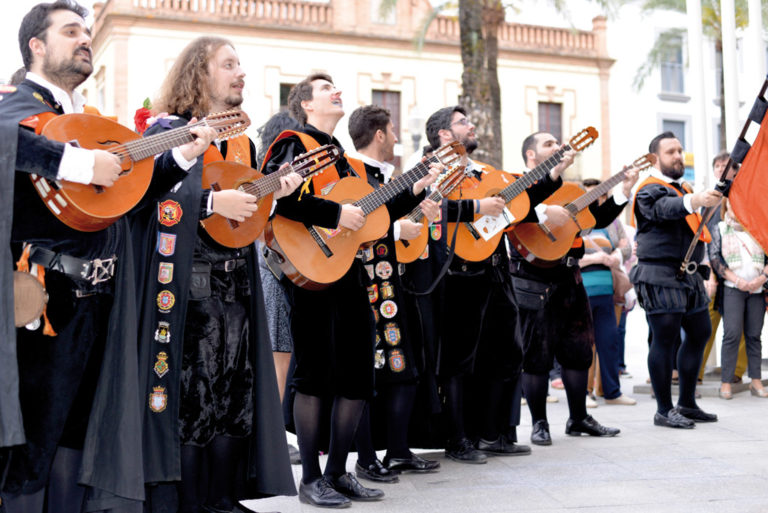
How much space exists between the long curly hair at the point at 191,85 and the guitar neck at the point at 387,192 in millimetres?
1049

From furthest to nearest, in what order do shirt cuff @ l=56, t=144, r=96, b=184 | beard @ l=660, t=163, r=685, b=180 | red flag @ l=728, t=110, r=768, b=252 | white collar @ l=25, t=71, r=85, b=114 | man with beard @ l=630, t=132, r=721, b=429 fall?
1. beard @ l=660, t=163, r=685, b=180
2. man with beard @ l=630, t=132, r=721, b=429
3. red flag @ l=728, t=110, r=768, b=252
4. white collar @ l=25, t=71, r=85, b=114
5. shirt cuff @ l=56, t=144, r=96, b=184

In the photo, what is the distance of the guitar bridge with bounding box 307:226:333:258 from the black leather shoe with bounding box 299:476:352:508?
1.15m

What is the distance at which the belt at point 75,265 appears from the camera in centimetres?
312

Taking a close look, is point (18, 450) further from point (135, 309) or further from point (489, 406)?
point (489, 406)

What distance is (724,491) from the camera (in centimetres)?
455

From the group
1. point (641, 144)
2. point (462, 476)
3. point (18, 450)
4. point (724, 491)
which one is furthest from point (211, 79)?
point (641, 144)

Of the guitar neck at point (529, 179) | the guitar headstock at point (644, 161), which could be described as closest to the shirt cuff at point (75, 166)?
the guitar neck at point (529, 179)

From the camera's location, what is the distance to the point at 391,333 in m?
5.05

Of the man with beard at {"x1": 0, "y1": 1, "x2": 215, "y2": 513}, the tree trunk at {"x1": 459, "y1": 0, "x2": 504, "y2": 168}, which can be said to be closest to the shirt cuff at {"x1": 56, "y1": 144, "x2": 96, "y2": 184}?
the man with beard at {"x1": 0, "y1": 1, "x2": 215, "y2": 513}

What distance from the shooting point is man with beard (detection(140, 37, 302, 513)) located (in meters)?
3.62

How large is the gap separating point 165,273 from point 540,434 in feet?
10.8

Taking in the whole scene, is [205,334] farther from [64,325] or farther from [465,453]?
[465,453]

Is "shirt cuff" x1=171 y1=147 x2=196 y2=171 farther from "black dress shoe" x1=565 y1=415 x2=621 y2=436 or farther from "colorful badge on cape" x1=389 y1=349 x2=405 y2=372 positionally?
"black dress shoe" x1=565 y1=415 x2=621 y2=436

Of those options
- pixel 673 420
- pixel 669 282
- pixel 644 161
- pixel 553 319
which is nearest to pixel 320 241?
pixel 553 319
